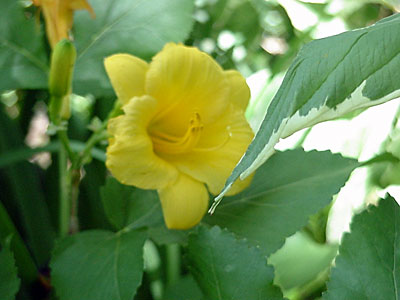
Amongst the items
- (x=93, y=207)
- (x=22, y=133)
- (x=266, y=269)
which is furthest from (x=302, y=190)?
(x=22, y=133)

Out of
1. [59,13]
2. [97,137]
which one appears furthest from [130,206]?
[59,13]

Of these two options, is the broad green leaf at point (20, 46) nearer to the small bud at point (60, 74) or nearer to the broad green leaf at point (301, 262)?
the small bud at point (60, 74)

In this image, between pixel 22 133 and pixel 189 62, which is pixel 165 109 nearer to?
pixel 189 62

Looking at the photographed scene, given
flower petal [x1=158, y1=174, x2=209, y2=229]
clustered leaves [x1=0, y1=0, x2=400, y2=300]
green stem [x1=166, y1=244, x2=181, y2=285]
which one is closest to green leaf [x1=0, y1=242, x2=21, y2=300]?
clustered leaves [x1=0, y1=0, x2=400, y2=300]

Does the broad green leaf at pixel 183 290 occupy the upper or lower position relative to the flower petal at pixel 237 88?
lower

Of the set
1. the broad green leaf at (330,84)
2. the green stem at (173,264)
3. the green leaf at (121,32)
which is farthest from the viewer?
the green stem at (173,264)

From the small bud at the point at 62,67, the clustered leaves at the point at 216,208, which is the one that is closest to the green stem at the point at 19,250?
the clustered leaves at the point at 216,208

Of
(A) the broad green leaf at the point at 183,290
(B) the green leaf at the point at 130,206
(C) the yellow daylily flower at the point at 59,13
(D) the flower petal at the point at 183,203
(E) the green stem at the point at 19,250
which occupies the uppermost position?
(C) the yellow daylily flower at the point at 59,13
